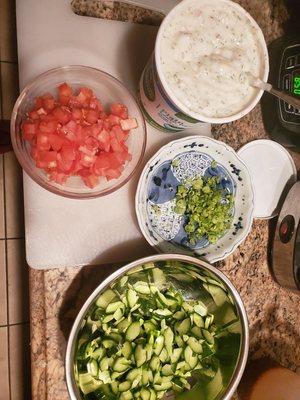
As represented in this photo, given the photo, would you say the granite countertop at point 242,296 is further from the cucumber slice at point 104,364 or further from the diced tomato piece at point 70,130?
the diced tomato piece at point 70,130

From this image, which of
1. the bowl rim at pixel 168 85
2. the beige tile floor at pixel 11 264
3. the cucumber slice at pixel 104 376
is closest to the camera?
the bowl rim at pixel 168 85

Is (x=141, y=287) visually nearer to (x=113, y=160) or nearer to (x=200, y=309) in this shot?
(x=200, y=309)

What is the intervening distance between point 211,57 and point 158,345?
0.57 m

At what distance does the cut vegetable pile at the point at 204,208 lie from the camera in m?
1.07

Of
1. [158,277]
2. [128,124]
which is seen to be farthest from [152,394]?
[128,124]

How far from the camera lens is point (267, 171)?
3.95 ft

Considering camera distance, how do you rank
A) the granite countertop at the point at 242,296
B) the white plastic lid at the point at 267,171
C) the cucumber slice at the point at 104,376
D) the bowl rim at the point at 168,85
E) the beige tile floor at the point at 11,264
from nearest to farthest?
1. the bowl rim at the point at 168,85
2. the cucumber slice at the point at 104,376
3. the granite countertop at the point at 242,296
4. the white plastic lid at the point at 267,171
5. the beige tile floor at the point at 11,264

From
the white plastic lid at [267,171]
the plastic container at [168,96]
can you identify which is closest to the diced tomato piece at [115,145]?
the plastic container at [168,96]

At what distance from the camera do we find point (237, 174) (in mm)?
1097

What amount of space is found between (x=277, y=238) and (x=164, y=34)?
565 mm

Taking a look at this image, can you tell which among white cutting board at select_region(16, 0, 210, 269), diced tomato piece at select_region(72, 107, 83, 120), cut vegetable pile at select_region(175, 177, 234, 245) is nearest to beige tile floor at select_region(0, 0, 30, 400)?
white cutting board at select_region(16, 0, 210, 269)

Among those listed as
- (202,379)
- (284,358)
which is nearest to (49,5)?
(202,379)

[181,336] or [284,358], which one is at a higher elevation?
[181,336]

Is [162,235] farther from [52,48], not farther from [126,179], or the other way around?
[52,48]
